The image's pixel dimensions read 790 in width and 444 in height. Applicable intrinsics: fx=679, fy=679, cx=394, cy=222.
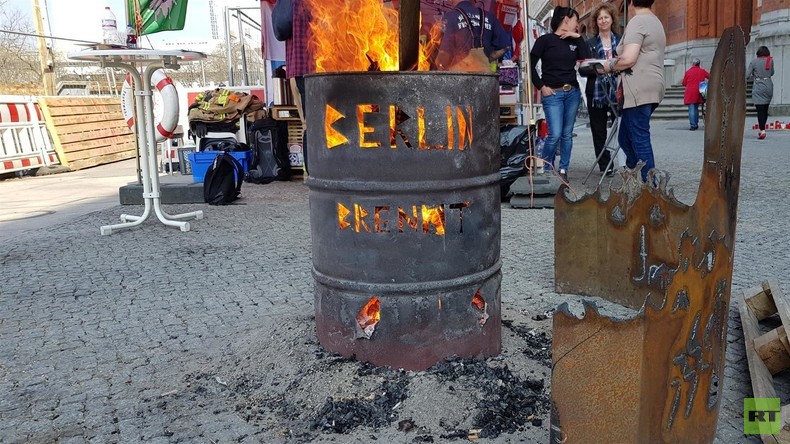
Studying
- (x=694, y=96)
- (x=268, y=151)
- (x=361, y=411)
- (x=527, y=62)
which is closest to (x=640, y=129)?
(x=527, y=62)

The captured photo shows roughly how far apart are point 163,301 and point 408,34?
2698 millimetres

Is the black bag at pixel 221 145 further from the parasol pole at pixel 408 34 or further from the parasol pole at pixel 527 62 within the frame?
the parasol pole at pixel 408 34

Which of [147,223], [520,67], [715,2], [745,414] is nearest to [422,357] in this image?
[745,414]

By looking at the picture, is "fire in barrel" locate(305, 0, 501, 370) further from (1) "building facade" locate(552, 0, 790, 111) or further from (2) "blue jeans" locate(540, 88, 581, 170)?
(1) "building facade" locate(552, 0, 790, 111)

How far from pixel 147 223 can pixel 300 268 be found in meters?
2.82

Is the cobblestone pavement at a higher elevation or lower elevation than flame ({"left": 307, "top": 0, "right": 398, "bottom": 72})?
lower

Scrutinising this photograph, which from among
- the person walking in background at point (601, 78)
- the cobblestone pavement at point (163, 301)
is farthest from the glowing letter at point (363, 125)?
the person walking in background at point (601, 78)

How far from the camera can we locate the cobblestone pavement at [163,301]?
2.87 meters

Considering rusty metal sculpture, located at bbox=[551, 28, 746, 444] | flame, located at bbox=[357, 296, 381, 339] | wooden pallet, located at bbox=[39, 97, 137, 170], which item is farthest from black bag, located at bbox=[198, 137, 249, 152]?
rusty metal sculpture, located at bbox=[551, 28, 746, 444]

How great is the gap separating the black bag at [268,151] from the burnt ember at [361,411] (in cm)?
A: 833

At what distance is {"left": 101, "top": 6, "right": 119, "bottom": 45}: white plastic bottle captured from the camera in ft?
20.5

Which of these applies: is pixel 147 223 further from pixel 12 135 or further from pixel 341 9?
pixel 12 135

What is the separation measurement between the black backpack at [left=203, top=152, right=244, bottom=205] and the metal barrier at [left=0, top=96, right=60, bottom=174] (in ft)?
22.2

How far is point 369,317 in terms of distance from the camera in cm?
302
